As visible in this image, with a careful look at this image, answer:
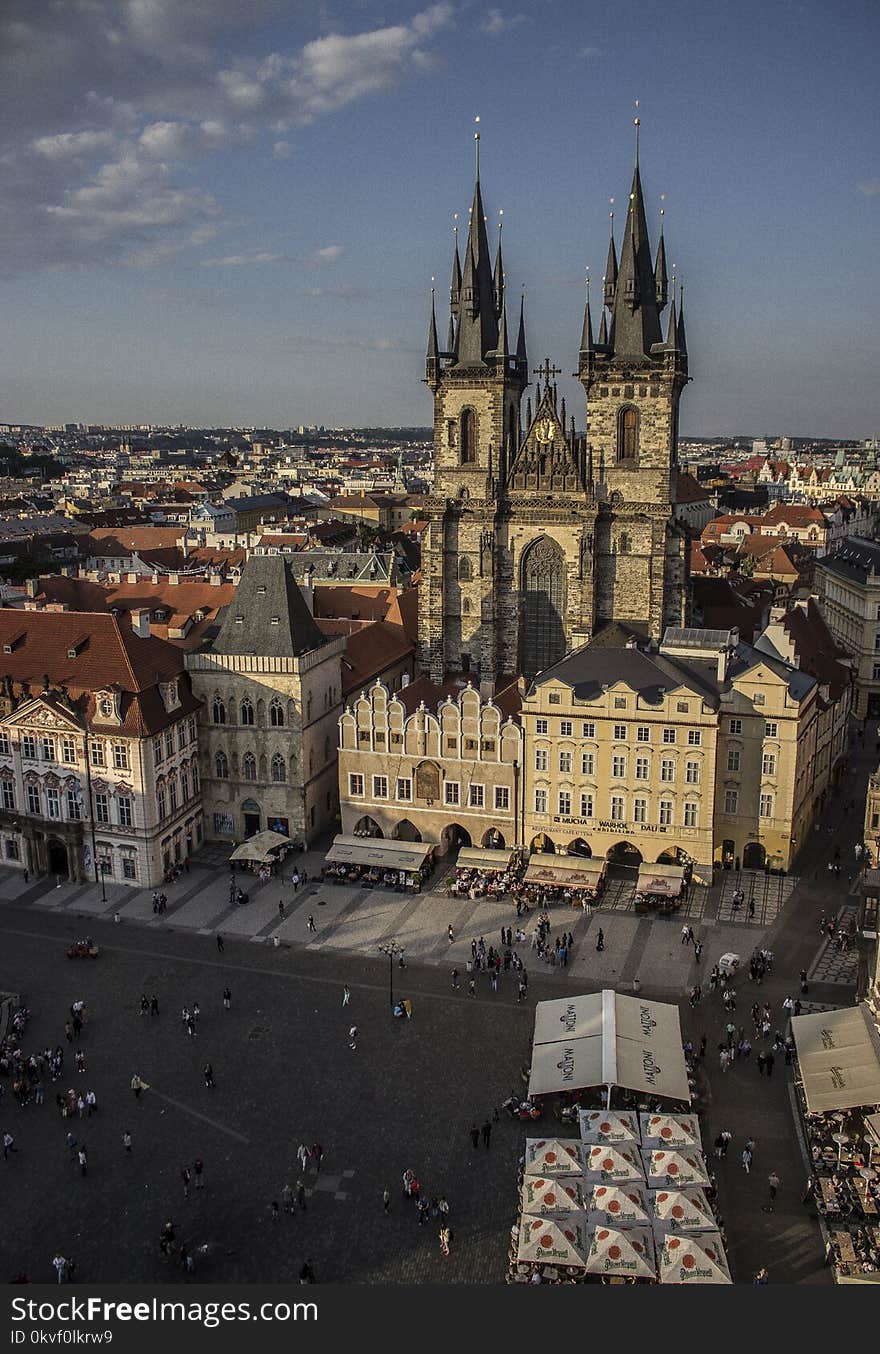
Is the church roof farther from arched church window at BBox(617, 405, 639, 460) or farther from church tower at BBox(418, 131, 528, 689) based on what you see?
arched church window at BBox(617, 405, 639, 460)

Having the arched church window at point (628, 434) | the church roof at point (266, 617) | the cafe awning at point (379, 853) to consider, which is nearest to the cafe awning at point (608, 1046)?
the cafe awning at point (379, 853)

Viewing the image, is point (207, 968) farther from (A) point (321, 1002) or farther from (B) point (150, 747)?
(B) point (150, 747)

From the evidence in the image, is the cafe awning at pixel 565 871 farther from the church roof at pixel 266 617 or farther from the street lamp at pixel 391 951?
the church roof at pixel 266 617

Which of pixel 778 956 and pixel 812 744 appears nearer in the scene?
pixel 778 956

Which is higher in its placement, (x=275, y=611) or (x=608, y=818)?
(x=275, y=611)

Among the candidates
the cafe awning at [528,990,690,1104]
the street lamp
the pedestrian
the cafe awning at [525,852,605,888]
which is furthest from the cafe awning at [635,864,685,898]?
the pedestrian

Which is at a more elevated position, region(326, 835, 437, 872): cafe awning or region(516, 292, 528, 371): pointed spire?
region(516, 292, 528, 371): pointed spire

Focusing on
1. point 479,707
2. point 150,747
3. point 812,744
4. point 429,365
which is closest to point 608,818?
point 479,707

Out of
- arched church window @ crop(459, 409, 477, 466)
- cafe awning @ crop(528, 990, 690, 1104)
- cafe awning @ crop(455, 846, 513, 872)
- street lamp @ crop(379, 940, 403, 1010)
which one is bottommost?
street lamp @ crop(379, 940, 403, 1010)
